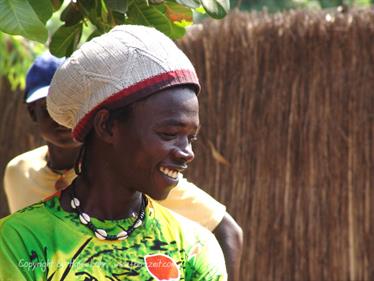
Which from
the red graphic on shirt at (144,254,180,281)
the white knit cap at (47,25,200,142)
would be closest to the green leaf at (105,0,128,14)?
the white knit cap at (47,25,200,142)

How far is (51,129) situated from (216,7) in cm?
153

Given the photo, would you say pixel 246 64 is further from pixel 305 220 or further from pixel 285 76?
pixel 305 220

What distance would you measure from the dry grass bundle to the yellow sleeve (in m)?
2.44

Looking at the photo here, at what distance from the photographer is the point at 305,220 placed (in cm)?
631

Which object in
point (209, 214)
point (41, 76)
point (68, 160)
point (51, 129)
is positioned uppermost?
point (41, 76)

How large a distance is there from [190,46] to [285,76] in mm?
756

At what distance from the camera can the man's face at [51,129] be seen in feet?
13.4

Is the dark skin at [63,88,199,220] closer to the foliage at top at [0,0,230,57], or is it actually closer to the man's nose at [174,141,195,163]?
the man's nose at [174,141,195,163]

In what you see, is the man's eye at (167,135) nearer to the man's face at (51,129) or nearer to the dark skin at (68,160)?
the dark skin at (68,160)

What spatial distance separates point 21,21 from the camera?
2482mm

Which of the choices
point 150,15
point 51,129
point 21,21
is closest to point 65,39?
point 150,15

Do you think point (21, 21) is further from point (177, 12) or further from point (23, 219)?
point (177, 12)

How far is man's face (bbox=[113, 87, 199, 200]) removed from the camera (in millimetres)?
2439

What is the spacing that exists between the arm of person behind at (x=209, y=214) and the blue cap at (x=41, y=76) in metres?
0.88
